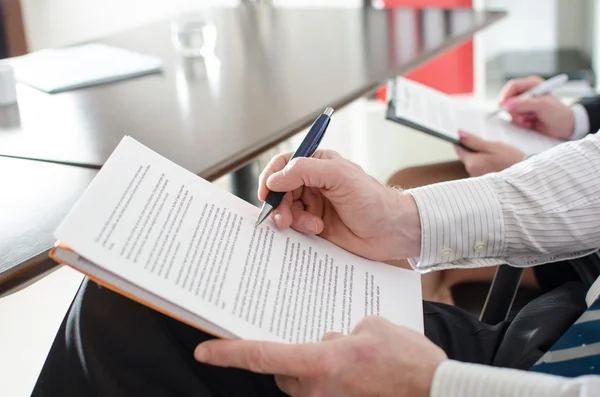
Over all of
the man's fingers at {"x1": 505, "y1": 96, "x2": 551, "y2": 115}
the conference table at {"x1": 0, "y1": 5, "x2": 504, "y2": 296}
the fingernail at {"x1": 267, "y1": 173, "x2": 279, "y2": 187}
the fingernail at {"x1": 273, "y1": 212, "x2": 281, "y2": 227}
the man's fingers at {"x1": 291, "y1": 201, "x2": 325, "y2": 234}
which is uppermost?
the conference table at {"x1": 0, "y1": 5, "x2": 504, "y2": 296}

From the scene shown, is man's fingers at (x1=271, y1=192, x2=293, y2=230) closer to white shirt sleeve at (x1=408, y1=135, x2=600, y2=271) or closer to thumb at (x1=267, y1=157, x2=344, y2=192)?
thumb at (x1=267, y1=157, x2=344, y2=192)

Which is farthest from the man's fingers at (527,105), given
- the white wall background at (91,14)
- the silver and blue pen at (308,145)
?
the white wall background at (91,14)

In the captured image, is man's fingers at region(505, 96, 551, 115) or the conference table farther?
man's fingers at region(505, 96, 551, 115)

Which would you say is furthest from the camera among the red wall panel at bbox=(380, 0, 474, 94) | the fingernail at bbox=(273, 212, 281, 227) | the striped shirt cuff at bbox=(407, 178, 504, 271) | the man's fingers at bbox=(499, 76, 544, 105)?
the red wall panel at bbox=(380, 0, 474, 94)

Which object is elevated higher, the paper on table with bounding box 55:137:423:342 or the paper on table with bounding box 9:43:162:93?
the paper on table with bounding box 9:43:162:93

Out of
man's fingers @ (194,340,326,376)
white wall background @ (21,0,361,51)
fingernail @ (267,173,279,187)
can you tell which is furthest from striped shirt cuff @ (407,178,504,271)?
white wall background @ (21,0,361,51)

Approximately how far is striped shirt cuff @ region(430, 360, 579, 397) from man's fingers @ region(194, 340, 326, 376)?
0.12 metres

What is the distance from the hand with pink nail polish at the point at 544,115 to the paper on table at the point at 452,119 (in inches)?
0.7

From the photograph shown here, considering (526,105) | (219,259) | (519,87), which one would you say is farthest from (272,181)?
(519,87)

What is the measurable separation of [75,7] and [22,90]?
183 centimetres

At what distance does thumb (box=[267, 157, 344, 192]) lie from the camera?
0.85 m

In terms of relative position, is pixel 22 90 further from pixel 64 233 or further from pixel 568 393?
pixel 568 393

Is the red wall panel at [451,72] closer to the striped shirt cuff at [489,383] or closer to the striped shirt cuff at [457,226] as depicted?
the striped shirt cuff at [457,226]

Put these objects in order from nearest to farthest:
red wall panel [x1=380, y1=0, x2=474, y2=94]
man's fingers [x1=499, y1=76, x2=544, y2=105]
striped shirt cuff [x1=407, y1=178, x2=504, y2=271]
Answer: striped shirt cuff [x1=407, y1=178, x2=504, y2=271], man's fingers [x1=499, y1=76, x2=544, y2=105], red wall panel [x1=380, y1=0, x2=474, y2=94]
